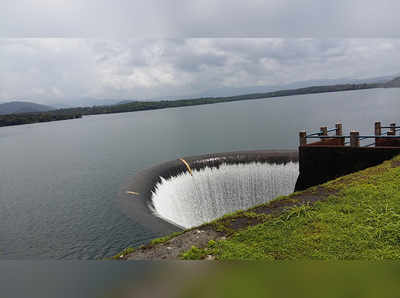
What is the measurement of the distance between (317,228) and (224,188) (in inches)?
292

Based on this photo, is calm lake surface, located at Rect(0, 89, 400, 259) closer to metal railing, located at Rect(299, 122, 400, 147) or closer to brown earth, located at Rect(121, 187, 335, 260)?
brown earth, located at Rect(121, 187, 335, 260)

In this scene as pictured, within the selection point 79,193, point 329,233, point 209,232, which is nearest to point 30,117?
point 79,193

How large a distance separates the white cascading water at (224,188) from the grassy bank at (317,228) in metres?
5.42

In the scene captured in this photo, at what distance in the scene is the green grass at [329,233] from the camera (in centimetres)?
229

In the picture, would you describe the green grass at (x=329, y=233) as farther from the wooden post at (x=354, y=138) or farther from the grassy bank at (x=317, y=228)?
the wooden post at (x=354, y=138)

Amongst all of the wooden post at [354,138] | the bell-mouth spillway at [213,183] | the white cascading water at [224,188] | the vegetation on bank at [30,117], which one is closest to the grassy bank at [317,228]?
the wooden post at [354,138]

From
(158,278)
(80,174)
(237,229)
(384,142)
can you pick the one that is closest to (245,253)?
(237,229)

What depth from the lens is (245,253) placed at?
2488mm

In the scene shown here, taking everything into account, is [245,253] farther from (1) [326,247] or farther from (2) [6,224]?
(2) [6,224]

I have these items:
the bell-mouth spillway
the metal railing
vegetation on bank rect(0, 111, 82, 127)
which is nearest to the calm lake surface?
the bell-mouth spillway

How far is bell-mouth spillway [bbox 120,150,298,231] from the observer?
8.62 m

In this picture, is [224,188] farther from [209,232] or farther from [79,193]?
[209,232]

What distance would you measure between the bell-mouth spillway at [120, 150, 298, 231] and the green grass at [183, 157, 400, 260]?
207 inches

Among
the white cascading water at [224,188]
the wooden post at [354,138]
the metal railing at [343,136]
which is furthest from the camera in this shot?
the white cascading water at [224,188]
